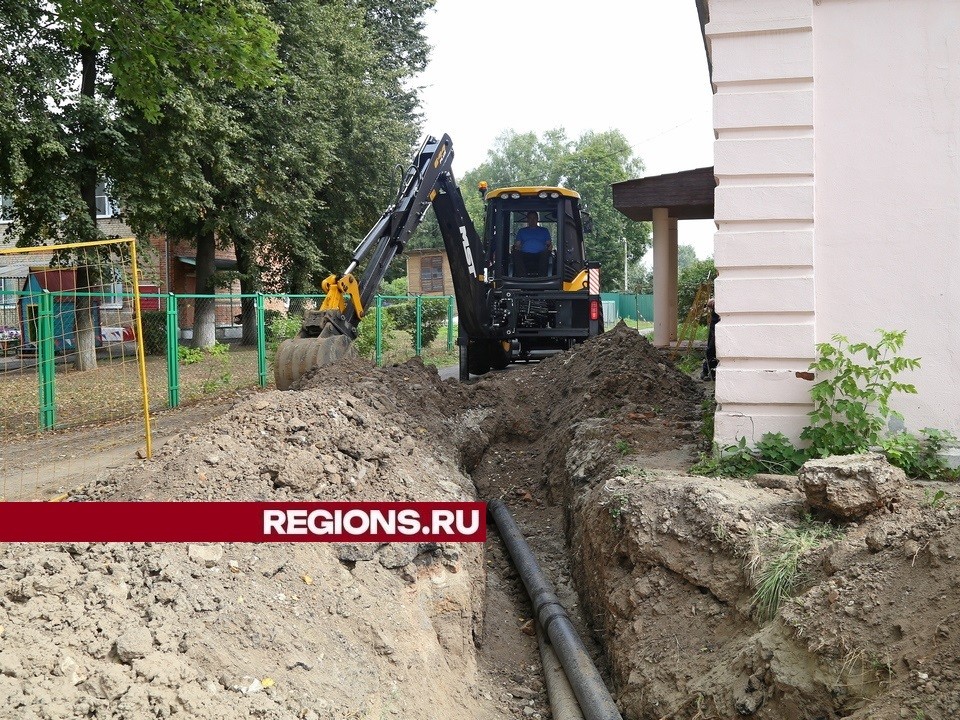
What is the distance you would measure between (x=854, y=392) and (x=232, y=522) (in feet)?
14.3

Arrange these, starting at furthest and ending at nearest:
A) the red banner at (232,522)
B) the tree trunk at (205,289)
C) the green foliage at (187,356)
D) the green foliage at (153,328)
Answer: the tree trunk at (205,289) → the green foliage at (153,328) → the green foliage at (187,356) → the red banner at (232,522)

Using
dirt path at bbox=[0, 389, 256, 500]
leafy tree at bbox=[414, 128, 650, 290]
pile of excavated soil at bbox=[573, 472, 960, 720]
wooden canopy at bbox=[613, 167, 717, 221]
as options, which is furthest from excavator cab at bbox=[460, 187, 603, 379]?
leafy tree at bbox=[414, 128, 650, 290]

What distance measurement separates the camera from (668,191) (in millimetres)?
16281

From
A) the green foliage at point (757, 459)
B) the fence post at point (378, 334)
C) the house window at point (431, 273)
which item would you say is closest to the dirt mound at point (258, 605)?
the green foliage at point (757, 459)

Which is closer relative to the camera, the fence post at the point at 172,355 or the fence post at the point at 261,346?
the fence post at the point at 172,355

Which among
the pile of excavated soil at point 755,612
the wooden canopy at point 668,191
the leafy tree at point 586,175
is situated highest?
the leafy tree at point 586,175

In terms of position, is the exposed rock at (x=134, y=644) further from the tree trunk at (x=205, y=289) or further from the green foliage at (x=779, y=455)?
the tree trunk at (x=205, y=289)

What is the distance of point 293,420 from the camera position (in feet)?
20.4

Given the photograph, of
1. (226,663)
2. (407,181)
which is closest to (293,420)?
(226,663)

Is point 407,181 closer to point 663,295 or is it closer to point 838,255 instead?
point 838,255

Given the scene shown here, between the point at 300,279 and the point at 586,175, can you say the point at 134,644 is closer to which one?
the point at 300,279

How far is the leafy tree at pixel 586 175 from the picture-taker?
5938 centimetres

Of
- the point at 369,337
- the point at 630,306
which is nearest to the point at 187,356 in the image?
the point at 369,337

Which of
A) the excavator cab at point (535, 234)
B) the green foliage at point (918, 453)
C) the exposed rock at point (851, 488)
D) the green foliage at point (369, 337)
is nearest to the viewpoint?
the exposed rock at point (851, 488)
